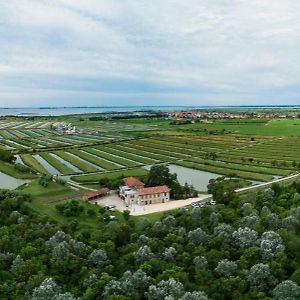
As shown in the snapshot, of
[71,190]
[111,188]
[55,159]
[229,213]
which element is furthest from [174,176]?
[55,159]

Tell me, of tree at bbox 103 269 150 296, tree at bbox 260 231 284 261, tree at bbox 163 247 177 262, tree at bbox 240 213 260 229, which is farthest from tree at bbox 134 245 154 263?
tree at bbox 240 213 260 229

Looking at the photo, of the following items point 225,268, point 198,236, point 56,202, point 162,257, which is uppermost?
point 198,236

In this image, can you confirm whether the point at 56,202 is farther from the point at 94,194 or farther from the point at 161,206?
the point at 161,206

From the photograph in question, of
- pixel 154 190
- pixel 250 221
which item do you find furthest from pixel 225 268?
pixel 154 190

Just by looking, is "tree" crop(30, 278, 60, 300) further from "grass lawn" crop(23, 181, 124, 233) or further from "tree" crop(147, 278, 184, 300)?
"grass lawn" crop(23, 181, 124, 233)

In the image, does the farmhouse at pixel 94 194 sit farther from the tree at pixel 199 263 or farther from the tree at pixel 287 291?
the tree at pixel 287 291

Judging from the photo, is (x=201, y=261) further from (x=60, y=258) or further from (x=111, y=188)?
(x=111, y=188)
